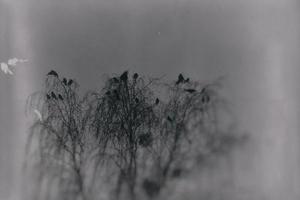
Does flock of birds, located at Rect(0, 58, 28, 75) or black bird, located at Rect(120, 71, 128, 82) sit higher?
flock of birds, located at Rect(0, 58, 28, 75)

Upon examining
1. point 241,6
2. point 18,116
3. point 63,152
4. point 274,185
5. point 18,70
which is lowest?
point 274,185

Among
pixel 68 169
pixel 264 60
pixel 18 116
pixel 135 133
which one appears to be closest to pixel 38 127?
pixel 18 116

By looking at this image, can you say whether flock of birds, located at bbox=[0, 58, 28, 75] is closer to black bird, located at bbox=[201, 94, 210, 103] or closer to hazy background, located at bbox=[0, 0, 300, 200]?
hazy background, located at bbox=[0, 0, 300, 200]

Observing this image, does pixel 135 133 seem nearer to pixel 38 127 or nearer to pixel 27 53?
pixel 38 127

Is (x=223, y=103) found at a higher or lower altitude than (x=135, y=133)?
higher

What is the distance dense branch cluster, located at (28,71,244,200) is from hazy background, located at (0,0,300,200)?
0.09 m

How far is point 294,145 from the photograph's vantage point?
8.94ft

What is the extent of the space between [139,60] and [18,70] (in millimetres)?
798

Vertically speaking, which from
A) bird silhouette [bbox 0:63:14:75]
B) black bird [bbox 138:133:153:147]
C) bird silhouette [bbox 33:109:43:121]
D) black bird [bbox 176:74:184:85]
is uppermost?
bird silhouette [bbox 0:63:14:75]

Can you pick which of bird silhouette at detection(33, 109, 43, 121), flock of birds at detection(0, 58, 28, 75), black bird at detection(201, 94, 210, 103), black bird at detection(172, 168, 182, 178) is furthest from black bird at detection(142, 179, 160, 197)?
flock of birds at detection(0, 58, 28, 75)

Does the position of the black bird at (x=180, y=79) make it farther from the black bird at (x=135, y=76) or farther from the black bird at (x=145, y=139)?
the black bird at (x=145, y=139)

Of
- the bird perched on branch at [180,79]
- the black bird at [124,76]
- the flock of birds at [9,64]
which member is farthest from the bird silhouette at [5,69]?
the bird perched on branch at [180,79]

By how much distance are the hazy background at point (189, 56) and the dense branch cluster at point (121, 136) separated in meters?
0.09

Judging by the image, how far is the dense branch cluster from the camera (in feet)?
9.08
